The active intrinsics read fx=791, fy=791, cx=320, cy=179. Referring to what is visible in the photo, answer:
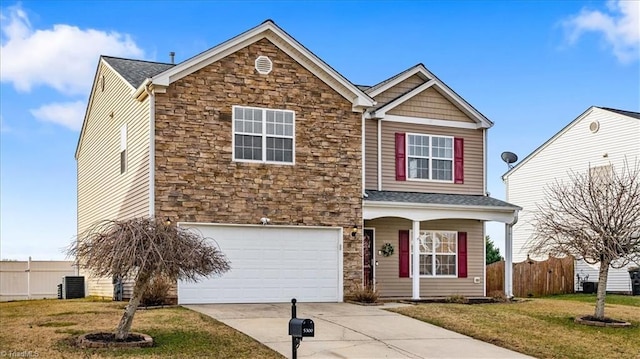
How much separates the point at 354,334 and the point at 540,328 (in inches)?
181

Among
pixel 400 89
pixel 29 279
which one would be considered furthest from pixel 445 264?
pixel 29 279

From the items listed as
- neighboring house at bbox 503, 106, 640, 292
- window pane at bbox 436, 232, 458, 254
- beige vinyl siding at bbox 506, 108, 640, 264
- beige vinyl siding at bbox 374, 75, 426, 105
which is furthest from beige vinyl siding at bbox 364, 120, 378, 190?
neighboring house at bbox 503, 106, 640, 292

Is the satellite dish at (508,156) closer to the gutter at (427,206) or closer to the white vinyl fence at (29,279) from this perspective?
the gutter at (427,206)

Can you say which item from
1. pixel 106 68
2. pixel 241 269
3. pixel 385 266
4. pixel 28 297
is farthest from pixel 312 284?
pixel 28 297

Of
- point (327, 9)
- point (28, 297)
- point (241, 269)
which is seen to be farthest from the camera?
point (28, 297)

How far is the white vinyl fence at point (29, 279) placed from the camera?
29.3 metres

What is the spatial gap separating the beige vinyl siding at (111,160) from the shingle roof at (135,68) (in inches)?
9.9

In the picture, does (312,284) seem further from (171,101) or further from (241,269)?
(171,101)

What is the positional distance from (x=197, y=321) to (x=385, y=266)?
9.46 metres

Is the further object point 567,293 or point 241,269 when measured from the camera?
point 567,293

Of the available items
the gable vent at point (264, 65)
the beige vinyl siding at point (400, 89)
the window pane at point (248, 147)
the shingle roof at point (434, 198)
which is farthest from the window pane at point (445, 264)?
the gable vent at point (264, 65)

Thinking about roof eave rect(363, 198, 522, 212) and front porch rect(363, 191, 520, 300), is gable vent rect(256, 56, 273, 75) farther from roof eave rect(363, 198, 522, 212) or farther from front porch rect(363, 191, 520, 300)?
front porch rect(363, 191, 520, 300)

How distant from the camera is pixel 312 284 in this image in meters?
21.6

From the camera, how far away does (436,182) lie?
25.2 m
